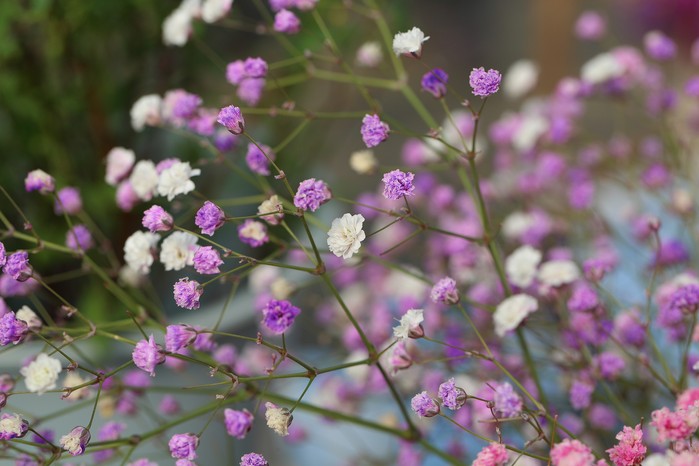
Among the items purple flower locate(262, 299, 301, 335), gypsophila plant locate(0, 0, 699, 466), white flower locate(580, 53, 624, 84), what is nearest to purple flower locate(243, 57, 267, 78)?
gypsophila plant locate(0, 0, 699, 466)

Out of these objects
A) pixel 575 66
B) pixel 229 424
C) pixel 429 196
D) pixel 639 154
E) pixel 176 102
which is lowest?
pixel 229 424

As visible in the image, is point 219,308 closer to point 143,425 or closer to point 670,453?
point 143,425

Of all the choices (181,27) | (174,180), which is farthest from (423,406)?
(181,27)

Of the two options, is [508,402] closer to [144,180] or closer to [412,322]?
[412,322]

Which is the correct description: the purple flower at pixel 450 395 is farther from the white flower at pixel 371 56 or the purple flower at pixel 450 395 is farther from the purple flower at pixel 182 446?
the white flower at pixel 371 56

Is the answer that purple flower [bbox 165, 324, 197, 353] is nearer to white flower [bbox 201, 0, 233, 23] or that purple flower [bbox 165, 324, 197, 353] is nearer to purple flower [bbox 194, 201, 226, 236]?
purple flower [bbox 194, 201, 226, 236]

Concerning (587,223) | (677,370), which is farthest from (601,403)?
(587,223)
